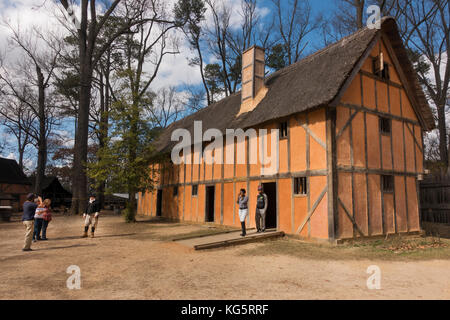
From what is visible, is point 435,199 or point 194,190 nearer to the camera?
point 435,199

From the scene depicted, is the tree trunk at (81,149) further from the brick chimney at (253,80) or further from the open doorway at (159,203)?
the brick chimney at (253,80)

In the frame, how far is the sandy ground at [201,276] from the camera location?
189 inches

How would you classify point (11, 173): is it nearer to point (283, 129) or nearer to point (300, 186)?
point (283, 129)

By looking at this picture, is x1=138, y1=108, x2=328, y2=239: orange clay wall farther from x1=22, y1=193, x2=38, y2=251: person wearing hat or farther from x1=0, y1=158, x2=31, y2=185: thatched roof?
x1=0, y1=158, x2=31, y2=185: thatched roof

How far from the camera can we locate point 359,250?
29.1 ft

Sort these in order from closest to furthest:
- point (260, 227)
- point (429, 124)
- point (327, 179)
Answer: point (327, 179)
point (260, 227)
point (429, 124)

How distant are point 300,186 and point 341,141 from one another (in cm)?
219

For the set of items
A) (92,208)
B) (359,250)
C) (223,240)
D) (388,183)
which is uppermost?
(388,183)

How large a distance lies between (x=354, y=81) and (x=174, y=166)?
12364 mm

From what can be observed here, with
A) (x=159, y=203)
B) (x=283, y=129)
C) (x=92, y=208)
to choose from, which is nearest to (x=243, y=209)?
(x=283, y=129)

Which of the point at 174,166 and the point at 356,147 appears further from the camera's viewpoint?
the point at 174,166

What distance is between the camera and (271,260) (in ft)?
25.0
